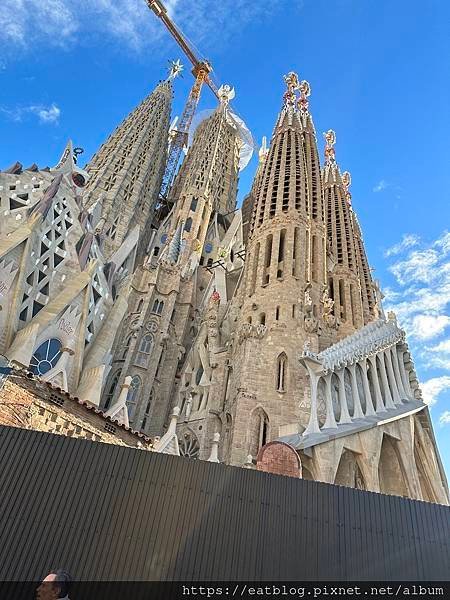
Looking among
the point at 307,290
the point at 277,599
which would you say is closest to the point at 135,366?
the point at 307,290

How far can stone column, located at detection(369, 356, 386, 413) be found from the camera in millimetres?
16672

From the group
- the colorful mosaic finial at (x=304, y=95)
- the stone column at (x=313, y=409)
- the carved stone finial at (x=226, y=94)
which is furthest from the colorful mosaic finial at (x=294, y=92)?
the stone column at (x=313, y=409)

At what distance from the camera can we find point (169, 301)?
80.2 ft

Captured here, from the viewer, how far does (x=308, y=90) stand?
35.8 metres

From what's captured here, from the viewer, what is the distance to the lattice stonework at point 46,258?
1905 centimetres

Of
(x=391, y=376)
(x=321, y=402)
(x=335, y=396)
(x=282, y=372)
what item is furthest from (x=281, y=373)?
(x=391, y=376)

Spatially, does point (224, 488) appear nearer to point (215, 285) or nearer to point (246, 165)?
point (215, 285)

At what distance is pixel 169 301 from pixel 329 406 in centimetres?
1169

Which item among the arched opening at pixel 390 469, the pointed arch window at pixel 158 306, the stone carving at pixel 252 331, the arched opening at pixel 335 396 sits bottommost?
the arched opening at pixel 390 469

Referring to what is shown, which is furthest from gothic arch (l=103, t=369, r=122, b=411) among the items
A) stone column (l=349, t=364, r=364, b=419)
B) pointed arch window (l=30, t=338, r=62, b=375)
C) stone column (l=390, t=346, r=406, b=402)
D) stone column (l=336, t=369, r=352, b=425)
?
stone column (l=390, t=346, r=406, b=402)

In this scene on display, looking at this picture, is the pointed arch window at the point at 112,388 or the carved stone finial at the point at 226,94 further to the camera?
the carved stone finial at the point at 226,94

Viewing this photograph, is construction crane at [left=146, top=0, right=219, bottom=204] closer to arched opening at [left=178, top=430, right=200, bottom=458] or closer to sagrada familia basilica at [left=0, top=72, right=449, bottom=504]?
sagrada familia basilica at [left=0, top=72, right=449, bottom=504]

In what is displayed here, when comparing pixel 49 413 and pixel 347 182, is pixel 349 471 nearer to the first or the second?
pixel 49 413

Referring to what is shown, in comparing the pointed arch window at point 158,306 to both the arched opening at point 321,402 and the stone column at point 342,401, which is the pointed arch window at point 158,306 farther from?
the stone column at point 342,401
